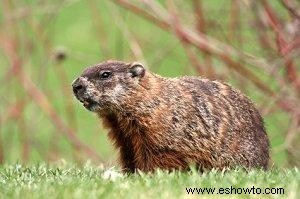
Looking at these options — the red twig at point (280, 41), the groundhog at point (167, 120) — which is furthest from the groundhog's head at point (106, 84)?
the red twig at point (280, 41)

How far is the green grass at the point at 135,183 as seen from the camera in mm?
7160

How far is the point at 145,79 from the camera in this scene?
30.0 feet

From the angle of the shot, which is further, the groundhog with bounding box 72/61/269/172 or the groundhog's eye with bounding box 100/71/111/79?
the groundhog's eye with bounding box 100/71/111/79

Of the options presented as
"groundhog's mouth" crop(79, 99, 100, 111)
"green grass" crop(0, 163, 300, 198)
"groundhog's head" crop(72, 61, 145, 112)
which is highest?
"groundhog's head" crop(72, 61, 145, 112)

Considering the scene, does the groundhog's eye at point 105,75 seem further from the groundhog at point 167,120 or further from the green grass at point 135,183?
the green grass at point 135,183

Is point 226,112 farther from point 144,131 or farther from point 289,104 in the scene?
point 289,104

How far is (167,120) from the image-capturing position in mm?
8914

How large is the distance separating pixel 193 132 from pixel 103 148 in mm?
9087

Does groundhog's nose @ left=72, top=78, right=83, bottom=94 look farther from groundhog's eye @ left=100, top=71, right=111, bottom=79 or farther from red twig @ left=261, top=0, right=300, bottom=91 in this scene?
red twig @ left=261, top=0, right=300, bottom=91

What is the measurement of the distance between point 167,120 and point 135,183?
1.41 m

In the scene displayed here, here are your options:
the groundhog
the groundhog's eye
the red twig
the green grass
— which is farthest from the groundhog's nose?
the red twig

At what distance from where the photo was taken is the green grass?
7.16 m

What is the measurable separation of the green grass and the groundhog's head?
24.1 inches

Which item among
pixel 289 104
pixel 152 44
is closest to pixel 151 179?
pixel 289 104
